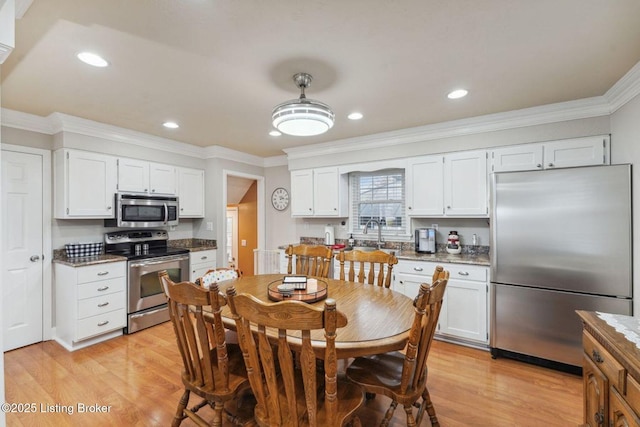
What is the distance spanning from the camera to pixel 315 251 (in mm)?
2979

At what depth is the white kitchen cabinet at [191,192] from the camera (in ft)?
14.2

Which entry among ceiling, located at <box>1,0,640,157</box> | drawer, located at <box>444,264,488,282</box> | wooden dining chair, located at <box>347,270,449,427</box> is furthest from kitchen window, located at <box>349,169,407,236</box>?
wooden dining chair, located at <box>347,270,449,427</box>

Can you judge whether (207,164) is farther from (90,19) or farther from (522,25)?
(522,25)

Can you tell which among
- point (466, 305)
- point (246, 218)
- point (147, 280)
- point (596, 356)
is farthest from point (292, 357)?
point (246, 218)

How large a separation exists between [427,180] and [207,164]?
3.31 metres

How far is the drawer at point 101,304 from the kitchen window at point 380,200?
3.06m

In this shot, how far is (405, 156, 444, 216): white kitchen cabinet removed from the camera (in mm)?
3482

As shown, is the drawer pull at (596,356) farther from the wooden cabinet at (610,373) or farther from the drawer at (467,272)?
the drawer at (467,272)

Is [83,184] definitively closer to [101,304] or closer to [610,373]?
[101,304]

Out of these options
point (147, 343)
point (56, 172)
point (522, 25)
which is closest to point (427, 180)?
point (522, 25)

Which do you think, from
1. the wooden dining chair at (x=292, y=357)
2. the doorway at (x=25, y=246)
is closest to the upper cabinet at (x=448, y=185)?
the wooden dining chair at (x=292, y=357)

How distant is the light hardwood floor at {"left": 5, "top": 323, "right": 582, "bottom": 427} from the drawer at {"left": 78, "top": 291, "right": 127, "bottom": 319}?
38 cm

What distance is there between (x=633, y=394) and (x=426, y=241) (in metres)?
→ 2.46

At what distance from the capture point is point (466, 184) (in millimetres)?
3326
